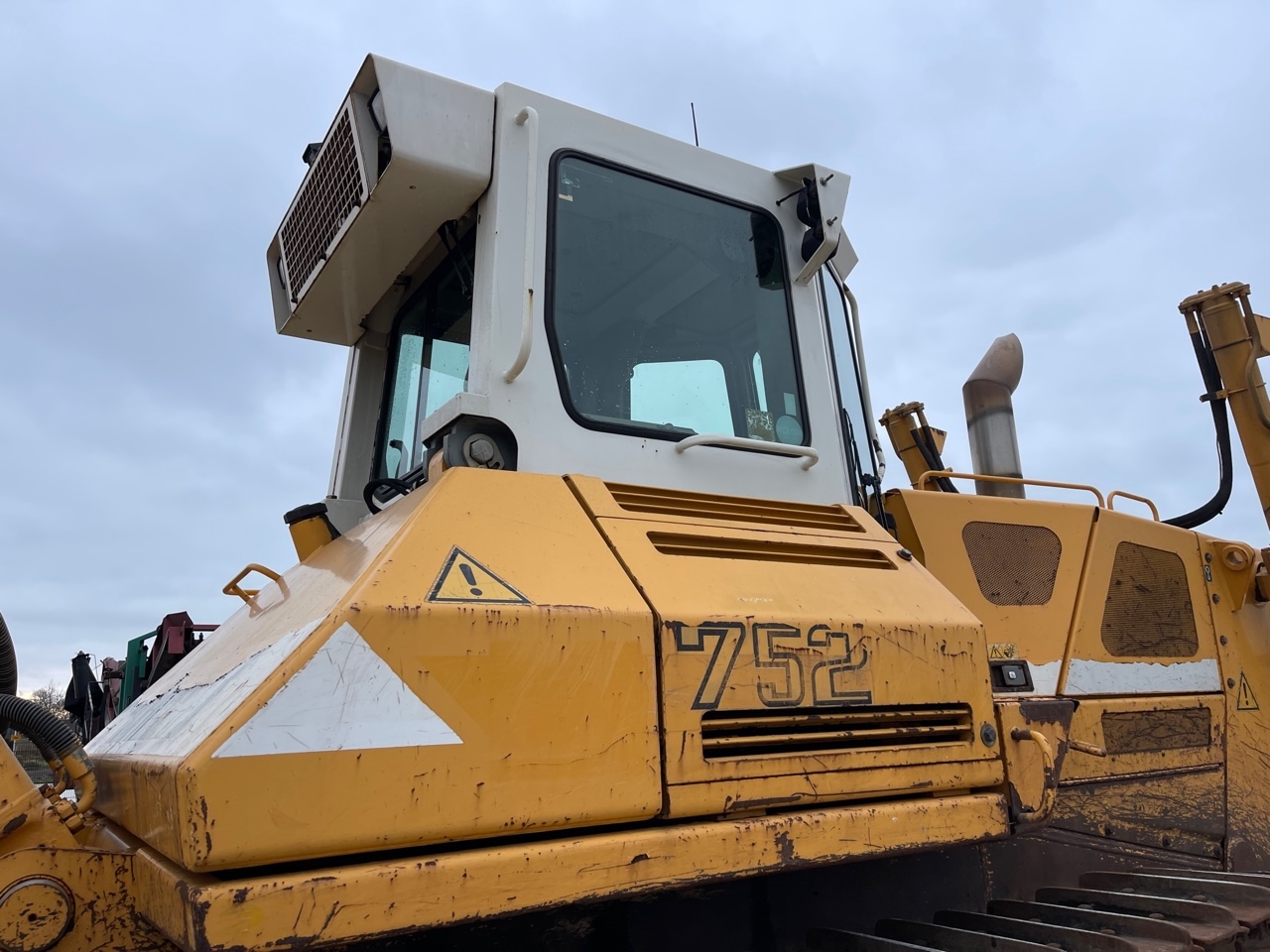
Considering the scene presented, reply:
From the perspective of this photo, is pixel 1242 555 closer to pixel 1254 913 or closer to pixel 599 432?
pixel 1254 913

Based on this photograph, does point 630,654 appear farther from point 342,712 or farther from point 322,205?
point 322,205

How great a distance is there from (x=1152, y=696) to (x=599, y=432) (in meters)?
2.16

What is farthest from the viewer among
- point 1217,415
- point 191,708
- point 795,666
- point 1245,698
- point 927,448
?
point 927,448

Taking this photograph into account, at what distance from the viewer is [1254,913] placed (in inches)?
93.7

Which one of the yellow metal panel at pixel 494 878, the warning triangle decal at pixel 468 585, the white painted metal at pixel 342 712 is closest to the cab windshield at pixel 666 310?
the warning triangle decal at pixel 468 585

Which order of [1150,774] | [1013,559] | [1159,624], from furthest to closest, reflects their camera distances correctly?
[1159,624], [1013,559], [1150,774]

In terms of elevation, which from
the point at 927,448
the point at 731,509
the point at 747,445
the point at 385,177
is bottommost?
the point at 731,509

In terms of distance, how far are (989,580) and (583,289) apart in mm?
1625

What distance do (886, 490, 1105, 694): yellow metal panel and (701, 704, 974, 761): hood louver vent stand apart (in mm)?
802

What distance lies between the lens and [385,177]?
2523mm

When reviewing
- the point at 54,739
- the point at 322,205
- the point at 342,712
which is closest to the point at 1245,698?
the point at 342,712

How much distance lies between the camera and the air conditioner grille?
106 inches

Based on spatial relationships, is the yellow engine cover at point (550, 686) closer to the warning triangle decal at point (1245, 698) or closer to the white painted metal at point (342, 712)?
the white painted metal at point (342, 712)

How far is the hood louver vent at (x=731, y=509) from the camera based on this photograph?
234 cm
